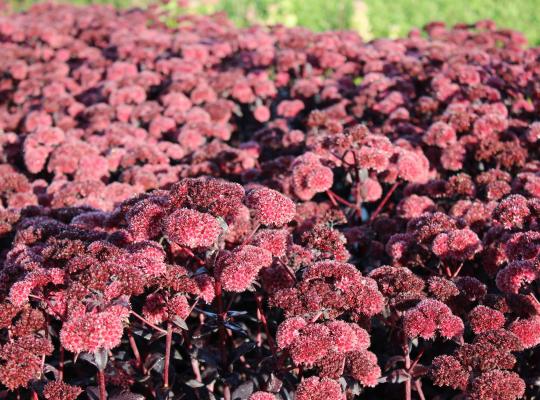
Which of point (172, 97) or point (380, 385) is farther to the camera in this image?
point (172, 97)

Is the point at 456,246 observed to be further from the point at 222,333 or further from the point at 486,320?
the point at 222,333

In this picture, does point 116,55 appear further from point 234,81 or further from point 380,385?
point 380,385

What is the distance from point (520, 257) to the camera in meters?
2.96

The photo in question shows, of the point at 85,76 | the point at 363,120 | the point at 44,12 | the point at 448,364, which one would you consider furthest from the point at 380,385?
the point at 44,12

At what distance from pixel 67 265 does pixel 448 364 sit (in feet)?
5.21

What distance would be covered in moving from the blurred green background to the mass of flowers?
4.48 m

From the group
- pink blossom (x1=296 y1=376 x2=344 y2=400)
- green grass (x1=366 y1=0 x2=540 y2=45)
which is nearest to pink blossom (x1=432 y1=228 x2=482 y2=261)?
pink blossom (x1=296 y1=376 x2=344 y2=400)

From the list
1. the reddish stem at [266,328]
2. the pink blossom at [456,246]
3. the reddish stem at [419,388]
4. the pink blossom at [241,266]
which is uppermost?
the pink blossom at [241,266]

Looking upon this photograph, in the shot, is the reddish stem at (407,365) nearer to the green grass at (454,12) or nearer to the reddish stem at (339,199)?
the reddish stem at (339,199)

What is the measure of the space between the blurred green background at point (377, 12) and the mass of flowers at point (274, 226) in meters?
4.48

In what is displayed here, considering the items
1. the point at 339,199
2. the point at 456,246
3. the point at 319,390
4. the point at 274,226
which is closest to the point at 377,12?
the point at 339,199

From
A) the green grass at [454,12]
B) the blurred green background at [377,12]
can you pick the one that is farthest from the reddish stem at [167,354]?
the green grass at [454,12]

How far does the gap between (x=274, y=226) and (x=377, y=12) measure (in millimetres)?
11300

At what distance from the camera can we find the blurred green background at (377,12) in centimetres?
1122
